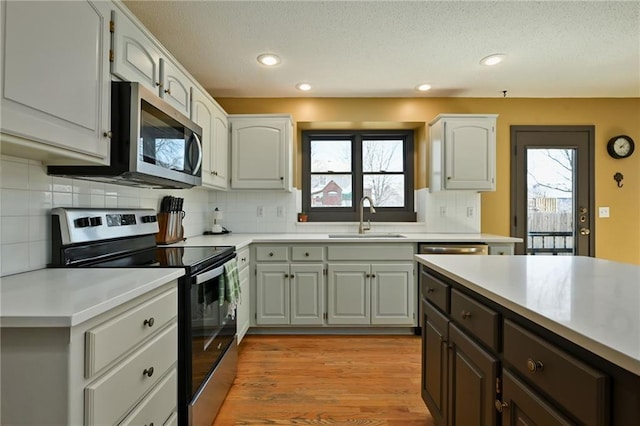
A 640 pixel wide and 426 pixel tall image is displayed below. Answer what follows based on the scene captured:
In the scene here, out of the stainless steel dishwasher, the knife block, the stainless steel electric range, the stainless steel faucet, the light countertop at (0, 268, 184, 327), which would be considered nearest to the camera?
the light countertop at (0, 268, 184, 327)

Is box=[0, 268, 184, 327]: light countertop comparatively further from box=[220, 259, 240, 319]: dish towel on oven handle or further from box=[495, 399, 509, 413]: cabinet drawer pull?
box=[495, 399, 509, 413]: cabinet drawer pull

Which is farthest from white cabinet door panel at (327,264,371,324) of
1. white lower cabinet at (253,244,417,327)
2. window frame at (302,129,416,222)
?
window frame at (302,129,416,222)

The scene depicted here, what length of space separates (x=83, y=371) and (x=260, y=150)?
2511 mm

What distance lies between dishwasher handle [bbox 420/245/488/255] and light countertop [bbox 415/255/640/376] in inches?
42.4

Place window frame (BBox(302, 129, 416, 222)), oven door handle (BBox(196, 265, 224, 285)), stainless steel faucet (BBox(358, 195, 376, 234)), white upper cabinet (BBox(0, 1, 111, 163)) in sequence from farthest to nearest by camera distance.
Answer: window frame (BBox(302, 129, 416, 222)) < stainless steel faucet (BBox(358, 195, 376, 234)) < oven door handle (BBox(196, 265, 224, 285)) < white upper cabinet (BBox(0, 1, 111, 163))

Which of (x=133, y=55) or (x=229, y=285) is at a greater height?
(x=133, y=55)

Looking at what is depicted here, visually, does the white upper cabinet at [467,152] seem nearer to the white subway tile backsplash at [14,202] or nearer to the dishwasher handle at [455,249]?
the dishwasher handle at [455,249]

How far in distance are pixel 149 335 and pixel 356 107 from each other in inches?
115

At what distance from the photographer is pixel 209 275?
1.62 metres

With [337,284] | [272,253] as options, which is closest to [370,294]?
[337,284]

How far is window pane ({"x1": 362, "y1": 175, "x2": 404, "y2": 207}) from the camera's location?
365cm

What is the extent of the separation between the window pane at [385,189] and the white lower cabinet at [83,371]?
2.87m

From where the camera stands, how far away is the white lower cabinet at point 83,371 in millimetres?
796

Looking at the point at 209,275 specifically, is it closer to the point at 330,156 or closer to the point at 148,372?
the point at 148,372
